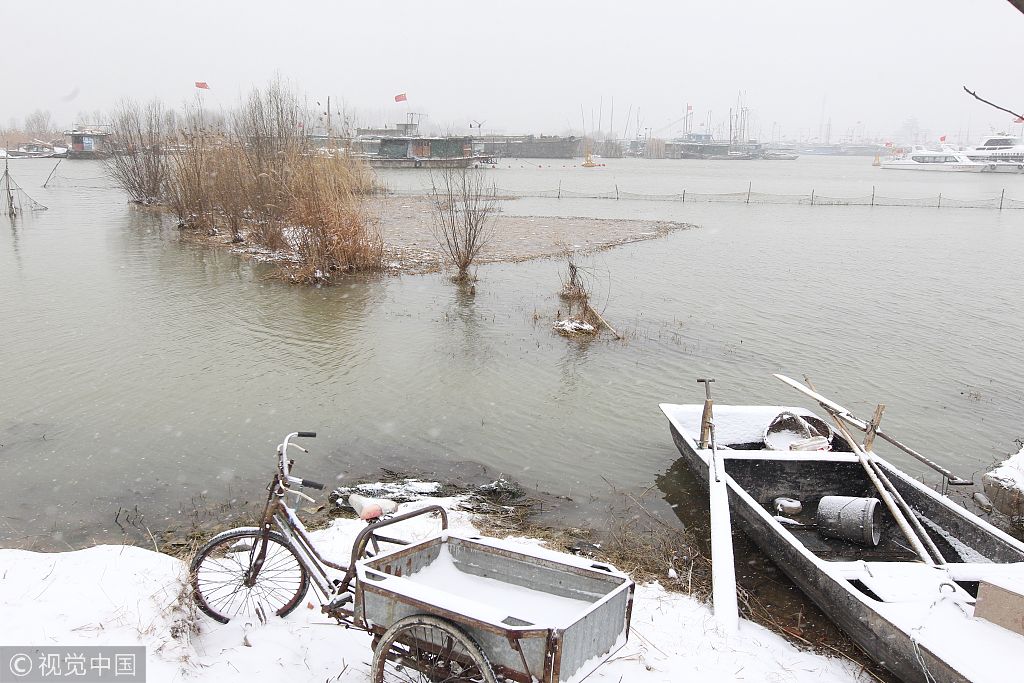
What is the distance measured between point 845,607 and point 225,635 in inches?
154

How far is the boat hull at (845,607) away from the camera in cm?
411

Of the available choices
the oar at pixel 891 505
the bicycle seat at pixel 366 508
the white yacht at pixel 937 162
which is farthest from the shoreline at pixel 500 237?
the white yacht at pixel 937 162

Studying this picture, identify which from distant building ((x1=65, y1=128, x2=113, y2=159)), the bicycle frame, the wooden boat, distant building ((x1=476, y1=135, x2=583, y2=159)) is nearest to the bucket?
the wooden boat

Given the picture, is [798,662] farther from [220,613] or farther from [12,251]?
[12,251]

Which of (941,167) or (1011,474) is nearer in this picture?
(1011,474)

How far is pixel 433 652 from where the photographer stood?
345cm

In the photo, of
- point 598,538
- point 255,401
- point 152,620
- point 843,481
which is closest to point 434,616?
point 152,620

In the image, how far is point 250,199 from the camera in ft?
70.5

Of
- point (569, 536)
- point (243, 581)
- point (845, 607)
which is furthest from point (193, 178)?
point (845, 607)

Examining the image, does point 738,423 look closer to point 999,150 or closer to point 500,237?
point 500,237

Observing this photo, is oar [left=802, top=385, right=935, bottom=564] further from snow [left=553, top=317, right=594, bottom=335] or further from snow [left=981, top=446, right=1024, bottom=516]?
snow [left=553, top=317, right=594, bottom=335]

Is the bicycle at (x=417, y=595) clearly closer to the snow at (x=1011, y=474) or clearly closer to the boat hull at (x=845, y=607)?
the boat hull at (x=845, y=607)

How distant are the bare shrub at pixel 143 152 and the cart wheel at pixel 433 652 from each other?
28647 millimetres

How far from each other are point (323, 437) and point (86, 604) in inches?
167
